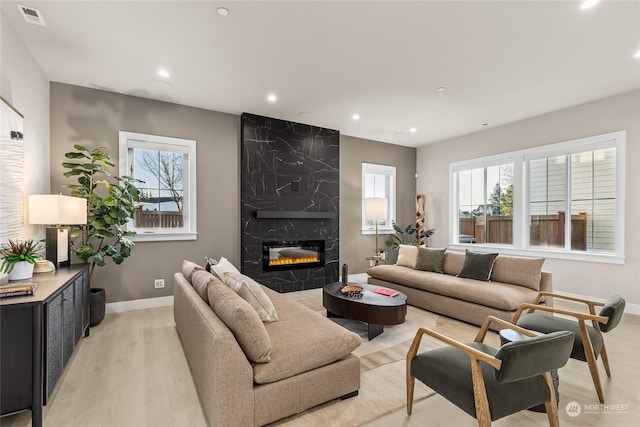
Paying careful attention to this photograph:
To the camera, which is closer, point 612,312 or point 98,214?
point 612,312

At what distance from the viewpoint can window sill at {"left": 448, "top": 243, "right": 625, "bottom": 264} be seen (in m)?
4.19

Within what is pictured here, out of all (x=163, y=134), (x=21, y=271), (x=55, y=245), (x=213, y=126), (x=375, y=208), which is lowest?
(x=21, y=271)

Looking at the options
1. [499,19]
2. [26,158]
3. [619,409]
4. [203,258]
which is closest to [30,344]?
[26,158]

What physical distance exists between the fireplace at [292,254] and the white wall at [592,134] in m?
3.44

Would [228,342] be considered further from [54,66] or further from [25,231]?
[54,66]

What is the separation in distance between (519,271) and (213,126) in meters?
4.67

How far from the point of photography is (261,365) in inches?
70.1

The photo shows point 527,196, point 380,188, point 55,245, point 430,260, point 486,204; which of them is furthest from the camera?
point 380,188

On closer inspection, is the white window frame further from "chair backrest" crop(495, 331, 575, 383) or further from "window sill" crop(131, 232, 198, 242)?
"window sill" crop(131, 232, 198, 242)

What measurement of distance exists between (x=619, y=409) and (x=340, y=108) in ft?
13.8

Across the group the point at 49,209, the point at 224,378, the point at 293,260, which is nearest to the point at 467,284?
the point at 293,260

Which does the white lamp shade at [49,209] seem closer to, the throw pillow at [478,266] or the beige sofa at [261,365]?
the beige sofa at [261,365]

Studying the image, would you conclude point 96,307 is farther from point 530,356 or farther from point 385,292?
point 530,356

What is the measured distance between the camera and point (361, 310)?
3.07 meters
